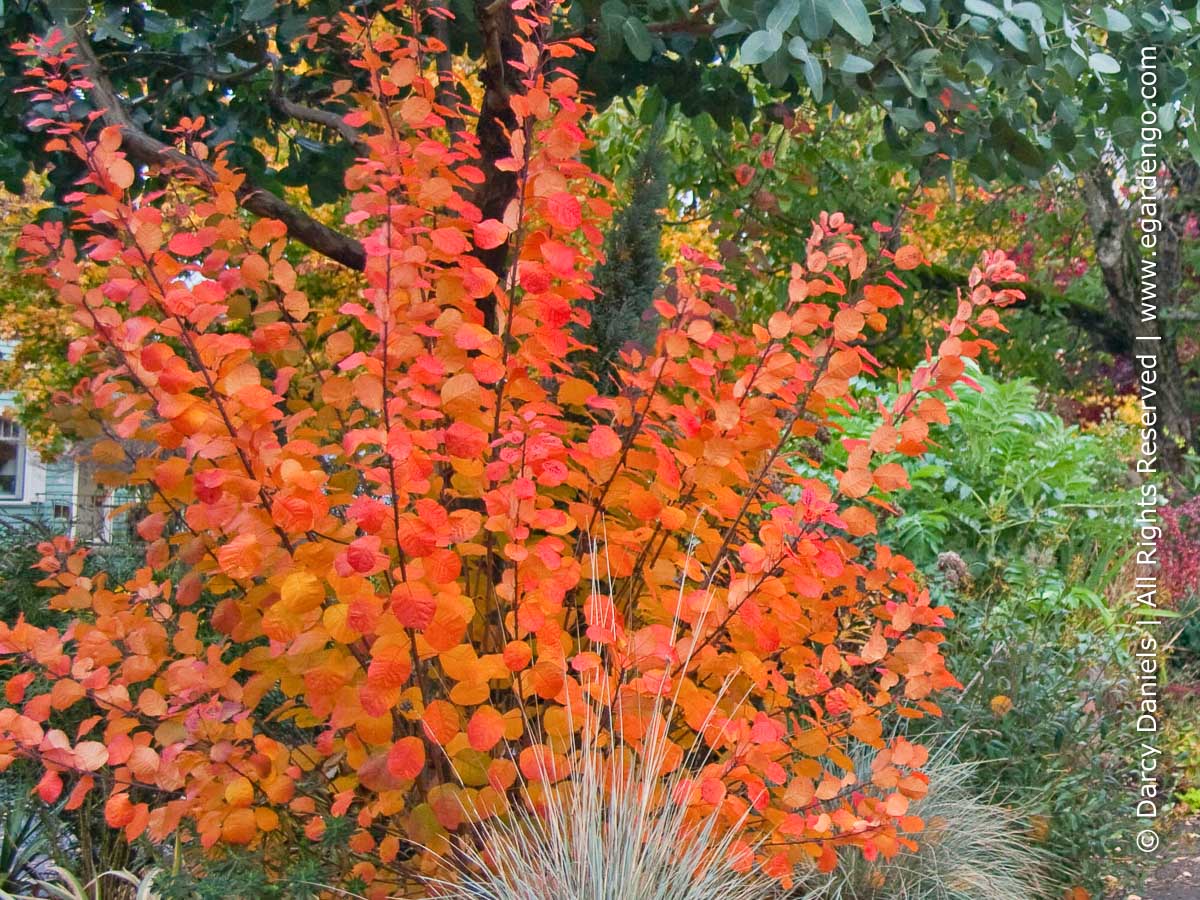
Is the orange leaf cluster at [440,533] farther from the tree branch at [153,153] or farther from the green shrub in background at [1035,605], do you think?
the tree branch at [153,153]

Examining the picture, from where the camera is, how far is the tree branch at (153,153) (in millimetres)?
2939

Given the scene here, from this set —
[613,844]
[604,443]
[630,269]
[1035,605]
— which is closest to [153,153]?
[630,269]

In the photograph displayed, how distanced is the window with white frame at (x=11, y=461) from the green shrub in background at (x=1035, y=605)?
49.6 feet

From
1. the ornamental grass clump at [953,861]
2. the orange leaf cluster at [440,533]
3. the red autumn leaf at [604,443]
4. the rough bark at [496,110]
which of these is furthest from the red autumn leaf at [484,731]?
the rough bark at [496,110]

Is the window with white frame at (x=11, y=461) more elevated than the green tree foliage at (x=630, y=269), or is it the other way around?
the green tree foliage at (x=630, y=269)

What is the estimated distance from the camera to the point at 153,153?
3207 millimetres

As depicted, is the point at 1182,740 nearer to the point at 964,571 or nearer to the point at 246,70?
the point at 964,571

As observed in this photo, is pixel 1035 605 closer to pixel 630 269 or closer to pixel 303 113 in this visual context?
pixel 630 269

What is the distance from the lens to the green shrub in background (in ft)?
10.6

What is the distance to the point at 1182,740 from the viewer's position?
4520 millimetres

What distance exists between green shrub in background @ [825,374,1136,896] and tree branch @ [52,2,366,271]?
2.02m

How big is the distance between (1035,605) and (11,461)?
16.6 m

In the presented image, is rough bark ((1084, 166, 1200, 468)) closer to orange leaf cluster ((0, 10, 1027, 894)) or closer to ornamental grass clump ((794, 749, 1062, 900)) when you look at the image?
ornamental grass clump ((794, 749, 1062, 900))

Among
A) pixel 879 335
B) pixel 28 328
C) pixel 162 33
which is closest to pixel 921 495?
pixel 162 33
